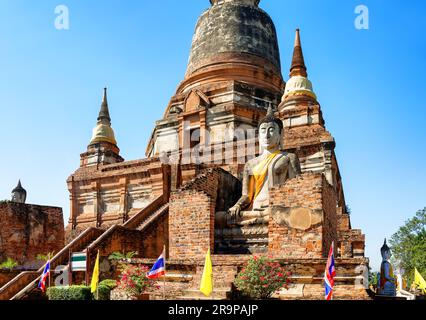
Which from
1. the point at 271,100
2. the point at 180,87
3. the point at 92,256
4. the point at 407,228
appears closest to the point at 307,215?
the point at 92,256

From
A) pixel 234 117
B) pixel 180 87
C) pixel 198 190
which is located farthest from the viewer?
pixel 180 87

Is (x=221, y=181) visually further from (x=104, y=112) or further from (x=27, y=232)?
(x=104, y=112)

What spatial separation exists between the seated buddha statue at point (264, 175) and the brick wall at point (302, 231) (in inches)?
60.7

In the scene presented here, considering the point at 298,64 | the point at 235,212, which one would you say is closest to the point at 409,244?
the point at 298,64

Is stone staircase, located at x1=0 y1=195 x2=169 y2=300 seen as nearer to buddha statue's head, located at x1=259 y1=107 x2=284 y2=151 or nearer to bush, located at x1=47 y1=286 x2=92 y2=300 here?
bush, located at x1=47 y1=286 x2=92 y2=300

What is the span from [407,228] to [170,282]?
30.7 m

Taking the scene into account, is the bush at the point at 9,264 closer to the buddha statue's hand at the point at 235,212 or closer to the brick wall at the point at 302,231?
the buddha statue's hand at the point at 235,212

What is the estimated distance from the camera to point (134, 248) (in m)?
13.9

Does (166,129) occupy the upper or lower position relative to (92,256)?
upper

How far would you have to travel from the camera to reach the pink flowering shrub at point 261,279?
819 cm

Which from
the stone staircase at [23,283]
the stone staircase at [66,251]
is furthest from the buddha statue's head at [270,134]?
the stone staircase at [23,283]

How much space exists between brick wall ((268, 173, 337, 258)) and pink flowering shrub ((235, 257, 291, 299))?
1.25 m

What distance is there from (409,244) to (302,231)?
93.9 ft

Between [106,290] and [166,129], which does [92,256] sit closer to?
[106,290]
